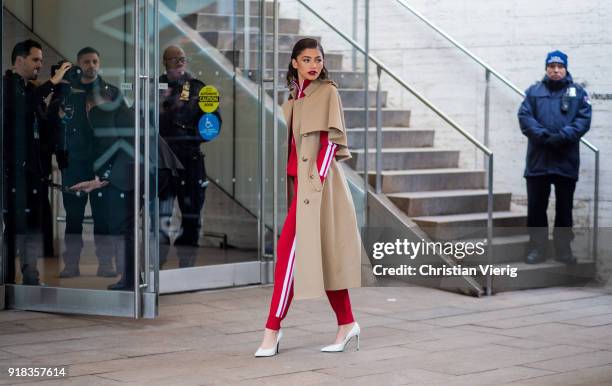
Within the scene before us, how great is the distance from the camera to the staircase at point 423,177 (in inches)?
383

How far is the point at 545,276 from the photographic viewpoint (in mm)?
9977

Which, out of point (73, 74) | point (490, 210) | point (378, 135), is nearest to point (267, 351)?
point (73, 74)

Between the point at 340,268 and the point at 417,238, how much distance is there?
3217 millimetres

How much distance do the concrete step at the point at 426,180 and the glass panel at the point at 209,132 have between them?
1.32 meters

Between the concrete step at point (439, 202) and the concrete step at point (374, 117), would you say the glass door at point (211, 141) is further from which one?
the concrete step at point (439, 202)

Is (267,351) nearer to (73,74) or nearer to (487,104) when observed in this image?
(73,74)

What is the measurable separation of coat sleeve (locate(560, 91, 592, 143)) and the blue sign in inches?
115

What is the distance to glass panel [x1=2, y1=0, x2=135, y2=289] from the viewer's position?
8.12 metres

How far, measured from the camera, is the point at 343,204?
685 cm

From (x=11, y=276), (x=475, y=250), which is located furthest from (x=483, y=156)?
(x=11, y=276)

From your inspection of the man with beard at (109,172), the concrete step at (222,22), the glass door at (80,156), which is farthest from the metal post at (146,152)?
the concrete step at (222,22)

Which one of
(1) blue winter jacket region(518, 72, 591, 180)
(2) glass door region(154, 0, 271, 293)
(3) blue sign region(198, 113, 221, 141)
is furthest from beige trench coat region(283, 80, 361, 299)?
(1) blue winter jacket region(518, 72, 591, 180)

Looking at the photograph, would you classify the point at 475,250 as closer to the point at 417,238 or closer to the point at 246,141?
the point at 417,238

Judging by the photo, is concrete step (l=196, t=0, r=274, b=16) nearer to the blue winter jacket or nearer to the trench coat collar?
the blue winter jacket
